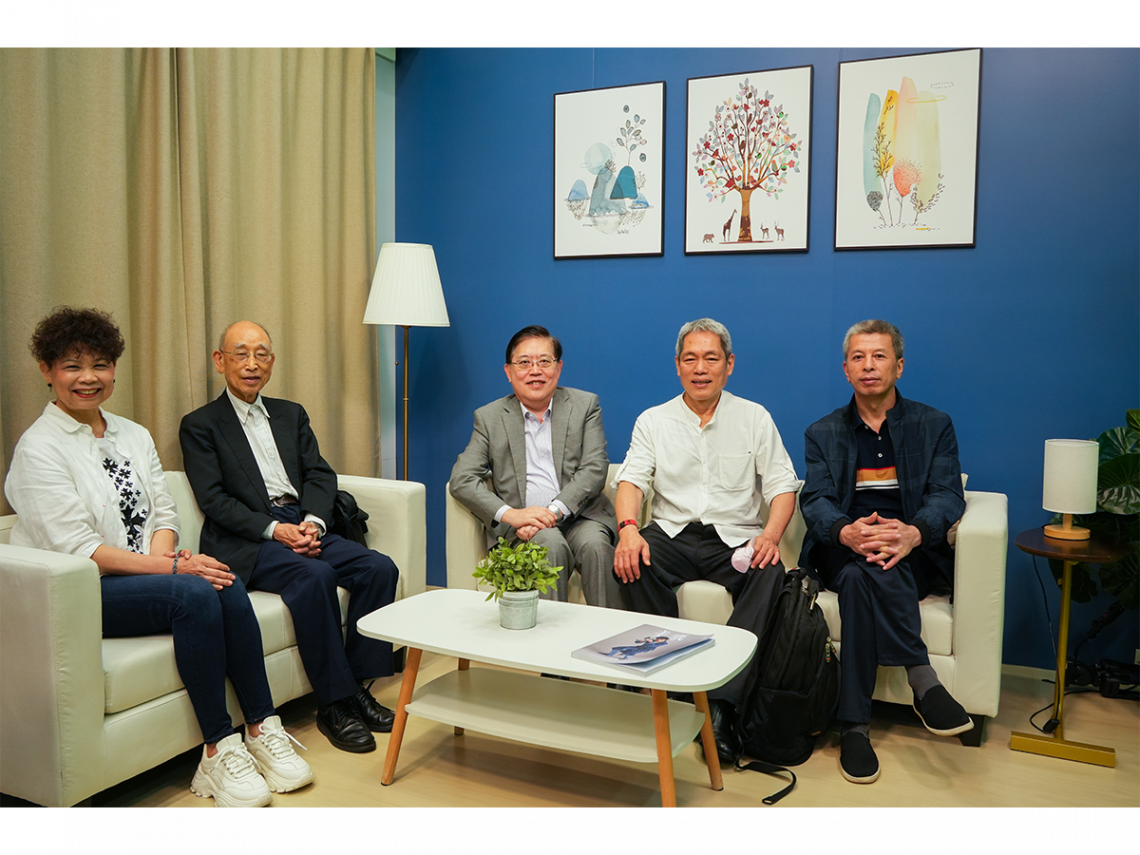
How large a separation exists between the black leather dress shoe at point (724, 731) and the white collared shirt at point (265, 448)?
1414mm

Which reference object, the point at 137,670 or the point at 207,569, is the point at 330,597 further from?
the point at 137,670

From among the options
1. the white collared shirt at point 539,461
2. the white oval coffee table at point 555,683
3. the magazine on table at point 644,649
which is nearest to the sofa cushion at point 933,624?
the white oval coffee table at point 555,683

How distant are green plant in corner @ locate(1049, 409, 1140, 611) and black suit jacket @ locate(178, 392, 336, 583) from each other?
8.33 feet

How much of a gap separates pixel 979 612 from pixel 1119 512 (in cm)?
59

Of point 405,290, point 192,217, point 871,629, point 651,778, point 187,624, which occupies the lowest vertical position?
point 651,778

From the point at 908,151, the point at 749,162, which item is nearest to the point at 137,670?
the point at 749,162

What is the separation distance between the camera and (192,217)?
3.16 metres

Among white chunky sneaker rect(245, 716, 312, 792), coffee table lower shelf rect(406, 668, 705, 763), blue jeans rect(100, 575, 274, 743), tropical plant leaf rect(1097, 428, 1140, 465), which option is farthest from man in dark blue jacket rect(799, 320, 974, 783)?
blue jeans rect(100, 575, 274, 743)

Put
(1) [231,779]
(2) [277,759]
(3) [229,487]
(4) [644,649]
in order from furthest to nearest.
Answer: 1. (3) [229,487]
2. (2) [277,759]
3. (1) [231,779]
4. (4) [644,649]

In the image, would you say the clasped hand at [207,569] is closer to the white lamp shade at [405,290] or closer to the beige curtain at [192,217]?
the beige curtain at [192,217]

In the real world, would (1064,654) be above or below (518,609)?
below

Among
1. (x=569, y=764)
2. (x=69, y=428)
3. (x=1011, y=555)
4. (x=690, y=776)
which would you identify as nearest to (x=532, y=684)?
(x=569, y=764)

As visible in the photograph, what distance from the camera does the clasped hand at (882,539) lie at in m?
2.67

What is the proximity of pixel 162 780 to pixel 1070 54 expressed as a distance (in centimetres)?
368
